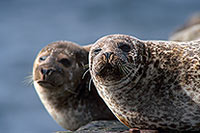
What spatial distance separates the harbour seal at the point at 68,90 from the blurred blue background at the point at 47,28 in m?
14.6

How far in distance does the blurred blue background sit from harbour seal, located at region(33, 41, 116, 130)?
14.6 metres

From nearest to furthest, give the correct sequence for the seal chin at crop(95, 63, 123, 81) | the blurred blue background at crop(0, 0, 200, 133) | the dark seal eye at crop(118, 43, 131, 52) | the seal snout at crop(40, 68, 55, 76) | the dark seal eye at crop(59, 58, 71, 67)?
the seal chin at crop(95, 63, 123, 81) < the dark seal eye at crop(118, 43, 131, 52) < the seal snout at crop(40, 68, 55, 76) < the dark seal eye at crop(59, 58, 71, 67) < the blurred blue background at crop(0, 0, 200, 133)

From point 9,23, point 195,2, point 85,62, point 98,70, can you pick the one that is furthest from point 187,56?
point 195,2

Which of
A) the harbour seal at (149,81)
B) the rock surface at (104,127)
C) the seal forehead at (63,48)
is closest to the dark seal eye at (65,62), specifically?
the seal forehead at (63,48)

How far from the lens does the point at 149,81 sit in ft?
19.5

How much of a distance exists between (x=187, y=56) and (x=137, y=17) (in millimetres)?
41608

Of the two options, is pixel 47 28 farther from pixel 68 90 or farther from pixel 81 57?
pixel 68 90

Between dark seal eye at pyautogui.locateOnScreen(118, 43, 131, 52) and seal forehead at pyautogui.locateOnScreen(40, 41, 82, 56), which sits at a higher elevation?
seal forehead at pyautogui.locateOnScreen(40, 41, 82, 56)

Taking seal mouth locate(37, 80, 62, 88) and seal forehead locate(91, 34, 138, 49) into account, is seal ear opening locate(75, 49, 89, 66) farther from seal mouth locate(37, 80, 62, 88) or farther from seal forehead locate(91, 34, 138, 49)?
seal forehead locate(91, 34, 138, 49)

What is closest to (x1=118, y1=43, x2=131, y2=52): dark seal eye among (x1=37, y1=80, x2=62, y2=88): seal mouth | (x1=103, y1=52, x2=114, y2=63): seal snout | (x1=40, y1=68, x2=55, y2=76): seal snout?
(x1=103, y1=52, x2=114, y2=63): seal snout

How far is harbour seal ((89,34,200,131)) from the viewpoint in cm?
572

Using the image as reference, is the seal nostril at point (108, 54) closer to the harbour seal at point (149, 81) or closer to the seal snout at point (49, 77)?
the harbour seal at point (149, 81)

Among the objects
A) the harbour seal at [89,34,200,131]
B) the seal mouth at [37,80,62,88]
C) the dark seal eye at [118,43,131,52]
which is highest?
the seal mouth at [37,80,62,88]

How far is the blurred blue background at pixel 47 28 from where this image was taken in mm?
26016
